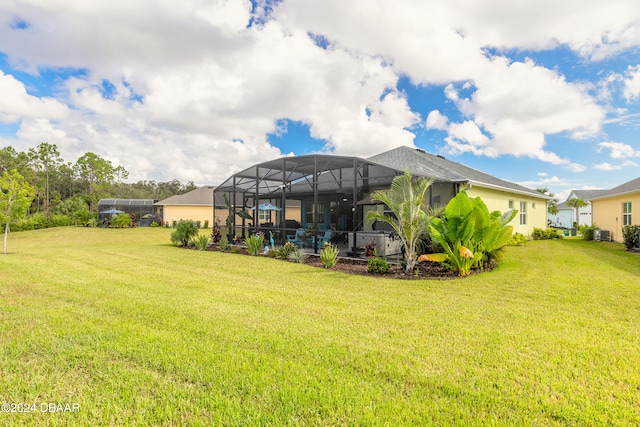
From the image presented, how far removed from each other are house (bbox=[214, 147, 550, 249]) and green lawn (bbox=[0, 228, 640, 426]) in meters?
6.27

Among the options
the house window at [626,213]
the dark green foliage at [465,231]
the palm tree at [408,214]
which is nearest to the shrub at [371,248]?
the palm tree at [408,214]

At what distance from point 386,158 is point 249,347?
15291 mm

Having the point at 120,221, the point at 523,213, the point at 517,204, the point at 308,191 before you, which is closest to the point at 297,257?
the point at 308,191

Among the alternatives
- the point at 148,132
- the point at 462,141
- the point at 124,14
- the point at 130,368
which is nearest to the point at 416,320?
the point at 130,368

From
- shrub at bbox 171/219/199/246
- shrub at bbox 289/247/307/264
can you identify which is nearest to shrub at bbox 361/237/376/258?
shrub at bbox 289/247/307/264

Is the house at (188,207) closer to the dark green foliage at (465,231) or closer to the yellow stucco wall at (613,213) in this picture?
the dark green foliage at (465,231)

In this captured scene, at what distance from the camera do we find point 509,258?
11469 mm

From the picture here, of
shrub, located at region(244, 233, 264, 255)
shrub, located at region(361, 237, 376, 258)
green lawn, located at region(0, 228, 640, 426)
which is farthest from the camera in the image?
shrub, located at region(244, 233, 264, 255)

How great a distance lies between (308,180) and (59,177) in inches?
1941

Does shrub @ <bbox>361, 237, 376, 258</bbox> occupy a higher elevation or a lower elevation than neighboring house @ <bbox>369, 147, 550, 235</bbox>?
lower

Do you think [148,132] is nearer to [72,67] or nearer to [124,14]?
[72,67]

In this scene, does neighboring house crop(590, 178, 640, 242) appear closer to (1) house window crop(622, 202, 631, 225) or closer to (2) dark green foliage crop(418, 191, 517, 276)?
(1) house window crop(622, 202, 631, 225)

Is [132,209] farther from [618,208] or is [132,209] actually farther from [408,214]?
[618,208]

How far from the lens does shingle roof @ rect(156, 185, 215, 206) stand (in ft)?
121
